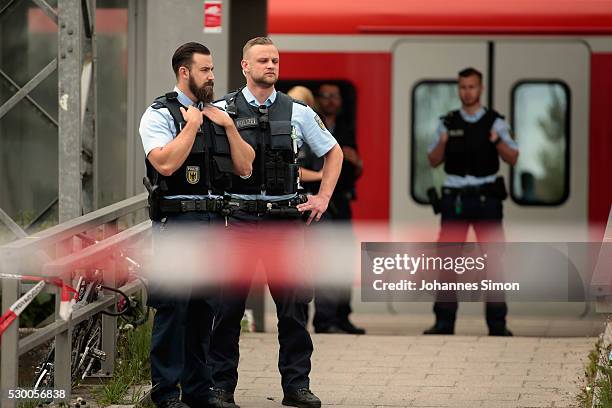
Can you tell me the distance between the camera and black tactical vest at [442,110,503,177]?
11.6m

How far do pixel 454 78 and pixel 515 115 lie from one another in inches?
23.2

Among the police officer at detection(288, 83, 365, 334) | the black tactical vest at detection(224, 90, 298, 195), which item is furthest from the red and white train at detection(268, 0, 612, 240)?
the black tactical vest at detection(224, 90, 298, 195)

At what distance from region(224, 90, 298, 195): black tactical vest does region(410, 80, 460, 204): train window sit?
4.98 meters

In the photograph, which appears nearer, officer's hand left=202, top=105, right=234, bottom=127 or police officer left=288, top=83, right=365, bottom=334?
officer's hand left=202, top=105, right=234, bottom=127

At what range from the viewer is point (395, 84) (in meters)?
12.8

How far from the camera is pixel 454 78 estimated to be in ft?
41.9

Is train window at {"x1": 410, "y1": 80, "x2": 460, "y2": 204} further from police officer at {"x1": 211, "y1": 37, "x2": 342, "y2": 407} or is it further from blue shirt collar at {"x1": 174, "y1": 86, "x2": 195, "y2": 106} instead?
blue shirt collar at {"x1": 174, "y1": 86, "x2": 195, "y2": 106}

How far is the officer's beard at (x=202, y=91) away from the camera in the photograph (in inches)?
291

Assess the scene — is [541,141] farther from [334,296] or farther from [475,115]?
[334,296]

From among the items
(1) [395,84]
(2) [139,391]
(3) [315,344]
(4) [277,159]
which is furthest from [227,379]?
(1) [395,84]

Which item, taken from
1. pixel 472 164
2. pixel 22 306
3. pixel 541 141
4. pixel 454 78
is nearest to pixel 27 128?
pixel 454 78

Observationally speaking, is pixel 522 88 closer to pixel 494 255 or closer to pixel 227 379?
pixel 494 255
